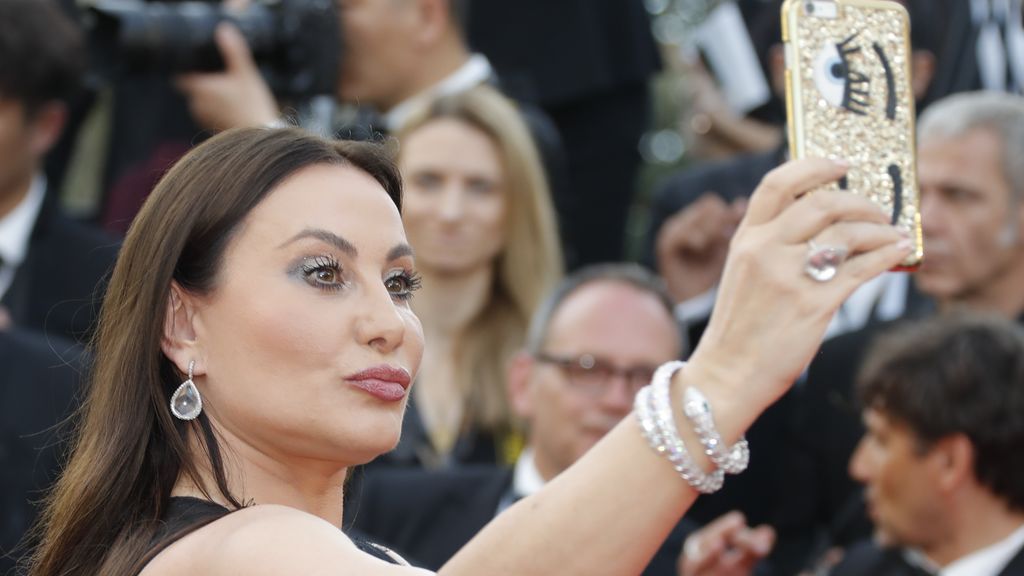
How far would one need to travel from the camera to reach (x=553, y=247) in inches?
241

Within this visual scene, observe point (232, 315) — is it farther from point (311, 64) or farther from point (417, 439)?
point (311, 64)

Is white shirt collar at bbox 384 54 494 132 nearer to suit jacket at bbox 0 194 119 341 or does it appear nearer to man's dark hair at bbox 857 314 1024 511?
suit jacket at bbox 0 194 119 341

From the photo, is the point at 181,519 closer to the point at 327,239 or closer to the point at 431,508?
the point at 327,239

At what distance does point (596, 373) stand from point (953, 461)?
1.07 meters

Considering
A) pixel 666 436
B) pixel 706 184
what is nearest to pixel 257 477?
pixel 666 436

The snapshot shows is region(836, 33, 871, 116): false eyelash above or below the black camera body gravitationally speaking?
above

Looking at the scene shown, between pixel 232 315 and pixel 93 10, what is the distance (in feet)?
11.8

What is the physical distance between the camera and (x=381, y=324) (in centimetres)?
254

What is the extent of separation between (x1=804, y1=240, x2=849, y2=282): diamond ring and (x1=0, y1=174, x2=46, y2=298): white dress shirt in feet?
12.8

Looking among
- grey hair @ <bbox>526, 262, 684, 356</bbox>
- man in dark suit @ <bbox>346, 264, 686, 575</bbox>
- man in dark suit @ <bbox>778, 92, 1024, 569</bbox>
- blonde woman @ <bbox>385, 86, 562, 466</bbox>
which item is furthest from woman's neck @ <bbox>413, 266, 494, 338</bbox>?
man in dark suit @ <bbox>778, 92, 1024, 569</bbox>

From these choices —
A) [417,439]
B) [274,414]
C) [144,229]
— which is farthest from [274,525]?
[417,439]

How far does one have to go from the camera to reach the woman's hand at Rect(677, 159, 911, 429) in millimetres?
2250

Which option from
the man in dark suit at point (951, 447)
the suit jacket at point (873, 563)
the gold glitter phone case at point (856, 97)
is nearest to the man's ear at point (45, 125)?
the man in dark suit at point (951, 447)

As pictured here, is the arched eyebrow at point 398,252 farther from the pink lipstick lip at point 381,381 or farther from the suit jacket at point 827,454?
the suit jacket at point 827,454
